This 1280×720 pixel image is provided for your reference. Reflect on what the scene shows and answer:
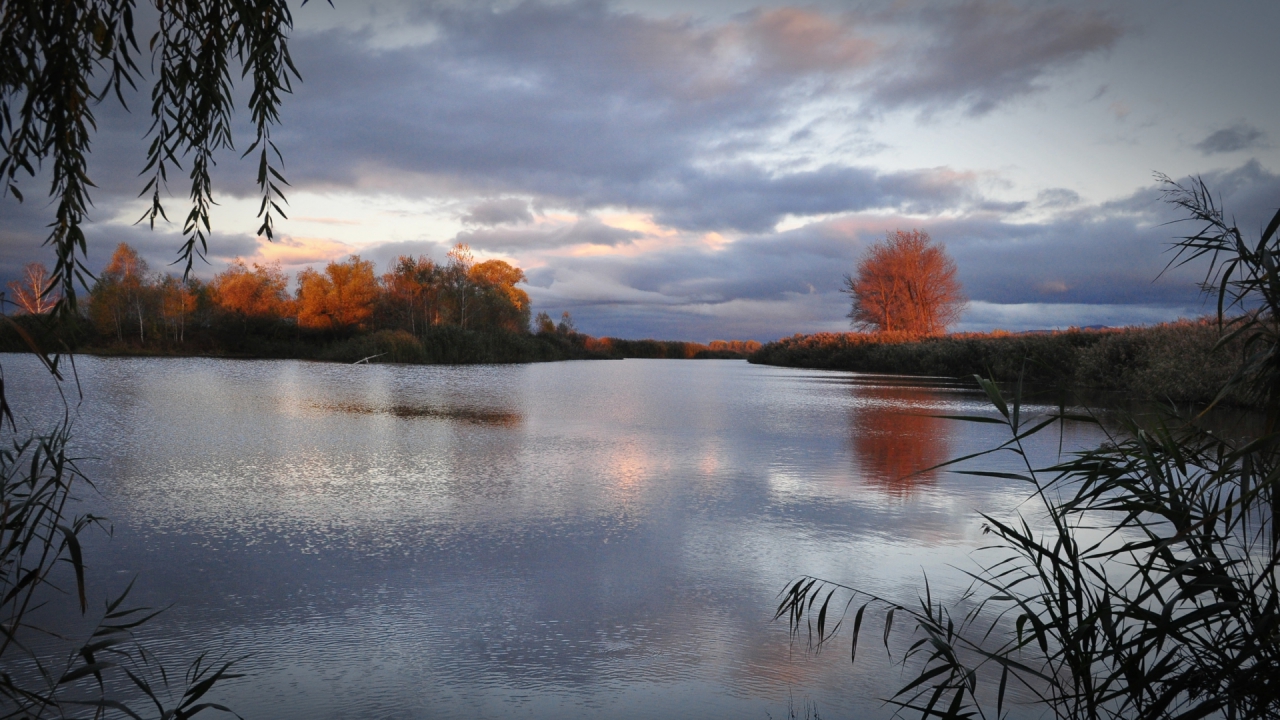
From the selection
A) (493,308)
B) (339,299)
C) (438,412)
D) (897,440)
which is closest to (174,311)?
(339,299)

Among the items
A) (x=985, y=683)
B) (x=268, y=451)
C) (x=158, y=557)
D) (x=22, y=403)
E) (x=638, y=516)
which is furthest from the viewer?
(x=22, y=403)

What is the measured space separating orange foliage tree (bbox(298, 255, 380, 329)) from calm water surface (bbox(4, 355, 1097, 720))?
27.8m

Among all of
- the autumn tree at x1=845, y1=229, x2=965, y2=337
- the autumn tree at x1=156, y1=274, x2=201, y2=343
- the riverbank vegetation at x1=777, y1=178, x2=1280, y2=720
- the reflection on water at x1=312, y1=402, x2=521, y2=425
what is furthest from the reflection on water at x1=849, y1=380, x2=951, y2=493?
the autumn tree at x1=156, y1=274, x2=201, y2=343

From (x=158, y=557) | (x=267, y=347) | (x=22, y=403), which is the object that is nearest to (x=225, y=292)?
(x=267, y=347)

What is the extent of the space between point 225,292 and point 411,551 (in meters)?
44.2

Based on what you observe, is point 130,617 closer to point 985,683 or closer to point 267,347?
point 985,683

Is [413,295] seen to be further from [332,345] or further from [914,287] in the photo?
[914,287]

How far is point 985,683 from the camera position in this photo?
7.82 feet

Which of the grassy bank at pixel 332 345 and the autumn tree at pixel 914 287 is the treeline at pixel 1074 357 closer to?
the autumn tree at pixel 914 287

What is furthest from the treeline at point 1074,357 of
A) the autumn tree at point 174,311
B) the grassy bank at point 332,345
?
the autumn tree at point 174,311

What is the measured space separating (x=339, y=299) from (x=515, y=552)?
35328 mm

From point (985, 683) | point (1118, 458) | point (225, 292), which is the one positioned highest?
point (225, 292)

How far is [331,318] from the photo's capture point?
117 feet

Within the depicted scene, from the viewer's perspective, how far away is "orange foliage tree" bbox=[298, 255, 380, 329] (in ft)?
115
